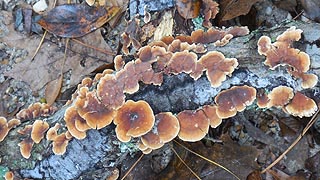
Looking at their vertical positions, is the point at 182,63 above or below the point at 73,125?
above

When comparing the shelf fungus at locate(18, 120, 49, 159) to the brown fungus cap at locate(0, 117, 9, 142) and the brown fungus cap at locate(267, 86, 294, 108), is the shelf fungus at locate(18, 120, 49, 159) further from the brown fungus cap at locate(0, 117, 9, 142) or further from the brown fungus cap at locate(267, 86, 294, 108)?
the brown fungus cap at locate(267, 86, 294, 108)

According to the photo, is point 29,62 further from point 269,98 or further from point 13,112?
point 269,98

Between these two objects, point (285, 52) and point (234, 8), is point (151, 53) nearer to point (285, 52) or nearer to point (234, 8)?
point (285, 52)

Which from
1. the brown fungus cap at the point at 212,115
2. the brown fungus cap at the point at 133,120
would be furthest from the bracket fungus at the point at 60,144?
the brown fungus cap at the point at 212,115

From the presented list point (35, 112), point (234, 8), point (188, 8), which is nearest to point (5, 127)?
point (35, 112)

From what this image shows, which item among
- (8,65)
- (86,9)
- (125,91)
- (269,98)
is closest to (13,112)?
(8,65)

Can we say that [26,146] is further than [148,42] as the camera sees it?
No
